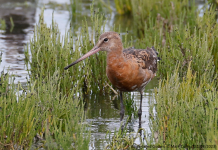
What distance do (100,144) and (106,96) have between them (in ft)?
7.64

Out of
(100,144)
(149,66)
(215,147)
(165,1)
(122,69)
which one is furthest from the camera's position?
(165,1)

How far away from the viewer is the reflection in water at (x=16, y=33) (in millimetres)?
9075

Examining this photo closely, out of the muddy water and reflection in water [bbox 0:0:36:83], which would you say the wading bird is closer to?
the muddy water

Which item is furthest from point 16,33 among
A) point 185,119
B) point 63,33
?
point 185,119

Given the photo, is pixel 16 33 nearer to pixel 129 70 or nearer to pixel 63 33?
pixel 63 33

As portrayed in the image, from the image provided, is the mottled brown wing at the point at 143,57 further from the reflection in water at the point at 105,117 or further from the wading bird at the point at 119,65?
the reflection in water at the point at 105,117

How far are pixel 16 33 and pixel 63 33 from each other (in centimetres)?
159

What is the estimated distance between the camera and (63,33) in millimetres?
12195

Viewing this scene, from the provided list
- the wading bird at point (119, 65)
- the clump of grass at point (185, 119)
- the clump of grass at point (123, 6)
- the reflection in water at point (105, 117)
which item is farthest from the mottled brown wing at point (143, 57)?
the clump of grass at point (123, 6)

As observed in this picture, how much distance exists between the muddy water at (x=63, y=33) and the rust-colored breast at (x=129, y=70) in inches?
15.6

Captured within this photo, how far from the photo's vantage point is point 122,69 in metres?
5.87

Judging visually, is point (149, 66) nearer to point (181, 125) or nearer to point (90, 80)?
point (90, 80)

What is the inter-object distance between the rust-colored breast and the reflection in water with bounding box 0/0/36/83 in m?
1.73

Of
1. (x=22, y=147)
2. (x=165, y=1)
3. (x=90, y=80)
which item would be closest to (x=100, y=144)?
(x=22, y=147)
